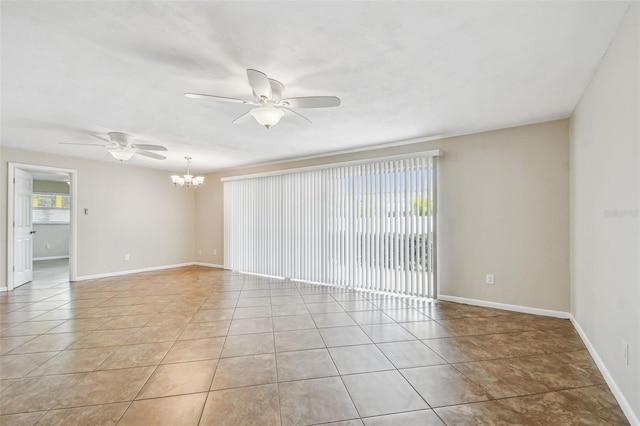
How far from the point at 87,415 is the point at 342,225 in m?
4.05

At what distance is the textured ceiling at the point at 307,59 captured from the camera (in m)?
1.72

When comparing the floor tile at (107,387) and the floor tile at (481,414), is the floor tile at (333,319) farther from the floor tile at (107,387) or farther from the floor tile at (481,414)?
the floor tile at (107,387)

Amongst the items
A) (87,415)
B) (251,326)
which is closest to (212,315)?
(251,326)

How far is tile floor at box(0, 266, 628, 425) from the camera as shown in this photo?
5.97 feet

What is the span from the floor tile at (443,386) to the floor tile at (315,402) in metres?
0.57

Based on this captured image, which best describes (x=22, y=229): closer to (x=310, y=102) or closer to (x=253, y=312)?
(x=253, y=312)

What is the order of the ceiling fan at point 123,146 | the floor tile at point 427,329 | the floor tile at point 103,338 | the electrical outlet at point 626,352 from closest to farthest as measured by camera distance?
the electrical outlet at point 626,352
the floor tile at point 103,338
the floor tile at point 427,329
the ceiling fan at point 123,146

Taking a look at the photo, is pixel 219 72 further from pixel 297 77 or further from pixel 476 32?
pixel 476 32

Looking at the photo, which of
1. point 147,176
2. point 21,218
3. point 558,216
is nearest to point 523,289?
point 558,216

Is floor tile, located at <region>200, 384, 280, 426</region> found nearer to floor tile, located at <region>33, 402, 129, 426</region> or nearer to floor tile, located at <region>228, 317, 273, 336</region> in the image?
floor tile, located at <region>33, 402, 129, 426</region>

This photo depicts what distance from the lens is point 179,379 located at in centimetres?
221

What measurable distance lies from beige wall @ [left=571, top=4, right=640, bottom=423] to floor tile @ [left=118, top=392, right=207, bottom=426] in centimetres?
271

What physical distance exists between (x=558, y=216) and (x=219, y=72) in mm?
4224

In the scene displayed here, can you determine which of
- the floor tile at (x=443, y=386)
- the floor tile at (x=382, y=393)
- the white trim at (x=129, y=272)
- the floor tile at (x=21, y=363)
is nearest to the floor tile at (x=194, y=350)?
the floor tile at (x=21, y=363)
